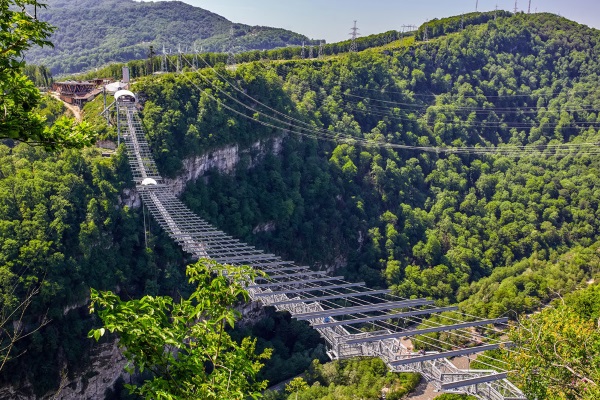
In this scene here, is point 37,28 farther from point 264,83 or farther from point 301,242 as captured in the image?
point 264,83

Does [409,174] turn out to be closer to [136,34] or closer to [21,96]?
[21,96]

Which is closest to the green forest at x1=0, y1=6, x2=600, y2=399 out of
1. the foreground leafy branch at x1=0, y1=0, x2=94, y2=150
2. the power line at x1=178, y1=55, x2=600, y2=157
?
the power line at x1=178, y1=55, x2=600, y2=157

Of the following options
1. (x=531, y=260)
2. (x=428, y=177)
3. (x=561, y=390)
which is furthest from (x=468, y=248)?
(x=561, y=390)

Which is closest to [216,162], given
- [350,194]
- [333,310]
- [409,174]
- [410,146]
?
[350,194]

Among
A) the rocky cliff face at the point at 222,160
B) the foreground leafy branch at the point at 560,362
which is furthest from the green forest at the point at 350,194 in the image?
the rocky cliff face at the point at 222,160

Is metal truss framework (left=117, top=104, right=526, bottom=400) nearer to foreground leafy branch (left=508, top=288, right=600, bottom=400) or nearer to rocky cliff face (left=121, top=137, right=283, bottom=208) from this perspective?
rocky cliff face (left=121, top=137, right=283, bottom=208)

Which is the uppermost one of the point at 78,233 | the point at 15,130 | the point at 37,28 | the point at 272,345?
the point at 37,28

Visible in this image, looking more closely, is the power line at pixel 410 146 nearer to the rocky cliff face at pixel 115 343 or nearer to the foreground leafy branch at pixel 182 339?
the rocky cliff face at pixel 115 343
